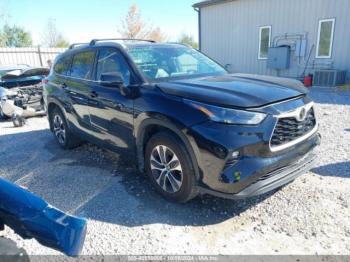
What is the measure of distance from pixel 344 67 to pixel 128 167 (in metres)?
10.6

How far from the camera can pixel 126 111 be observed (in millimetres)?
3539

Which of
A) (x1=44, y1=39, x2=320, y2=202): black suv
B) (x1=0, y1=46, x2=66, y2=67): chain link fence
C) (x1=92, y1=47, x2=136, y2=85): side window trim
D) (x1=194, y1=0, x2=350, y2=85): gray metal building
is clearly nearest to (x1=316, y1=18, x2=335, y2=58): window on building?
(x1=194, y1=0, x2=350, y2=85): gray metal building

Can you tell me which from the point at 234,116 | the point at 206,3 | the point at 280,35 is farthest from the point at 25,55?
the point at 234,116

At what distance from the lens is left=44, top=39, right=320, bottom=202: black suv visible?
2.65m

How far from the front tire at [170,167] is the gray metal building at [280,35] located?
34.1ft

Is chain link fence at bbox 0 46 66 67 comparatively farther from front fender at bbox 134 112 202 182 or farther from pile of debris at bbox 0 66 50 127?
front fender at bbox 134 112 202 182

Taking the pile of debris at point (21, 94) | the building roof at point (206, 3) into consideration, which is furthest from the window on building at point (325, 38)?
the pile of debris at point (21, 94)

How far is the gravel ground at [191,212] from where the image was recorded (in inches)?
103

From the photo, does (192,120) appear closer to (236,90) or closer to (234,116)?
(234,116)

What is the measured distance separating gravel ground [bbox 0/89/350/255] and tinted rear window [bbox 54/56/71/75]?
1.67 meters

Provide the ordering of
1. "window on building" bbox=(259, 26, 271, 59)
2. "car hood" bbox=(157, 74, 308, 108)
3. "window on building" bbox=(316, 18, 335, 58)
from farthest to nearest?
"window on building" bbox=(259, 26, 271, 59)
"window on building" bbox=(316, 18, 335, 58)
"car hood" bbox=(157, 74, 308, 108)

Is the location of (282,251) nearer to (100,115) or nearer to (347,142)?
(100,115)

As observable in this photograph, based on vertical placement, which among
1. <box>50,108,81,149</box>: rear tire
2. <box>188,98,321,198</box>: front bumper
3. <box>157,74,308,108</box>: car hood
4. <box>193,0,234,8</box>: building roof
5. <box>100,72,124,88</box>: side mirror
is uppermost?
<box>193,0,234,8</box>: building roof

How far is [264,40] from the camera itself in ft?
45.3
